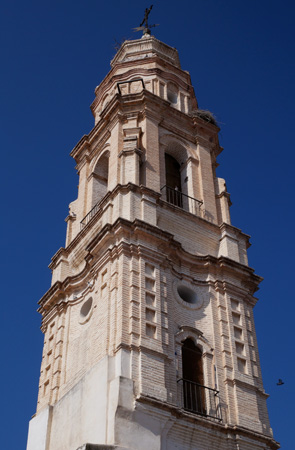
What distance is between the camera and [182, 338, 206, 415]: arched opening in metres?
19.2

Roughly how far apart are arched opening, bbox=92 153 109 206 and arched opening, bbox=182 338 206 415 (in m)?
7.65

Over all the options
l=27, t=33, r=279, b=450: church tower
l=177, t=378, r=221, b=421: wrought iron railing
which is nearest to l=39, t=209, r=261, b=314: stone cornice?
l=27, t=33, r=279, b=450: church tower

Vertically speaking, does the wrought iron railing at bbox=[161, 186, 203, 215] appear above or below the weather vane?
Result: below

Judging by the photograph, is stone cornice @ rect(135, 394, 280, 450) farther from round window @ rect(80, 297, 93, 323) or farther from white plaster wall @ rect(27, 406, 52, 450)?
round window @ rect(80, 297, 93, 323)

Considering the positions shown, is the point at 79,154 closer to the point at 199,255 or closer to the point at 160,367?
the point at 199,255

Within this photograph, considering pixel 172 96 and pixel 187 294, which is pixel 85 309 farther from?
pixel 172 96

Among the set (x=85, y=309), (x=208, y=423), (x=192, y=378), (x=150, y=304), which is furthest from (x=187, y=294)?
(x=208, y=423)

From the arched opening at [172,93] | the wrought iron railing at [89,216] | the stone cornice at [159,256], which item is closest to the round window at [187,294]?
the stone cornice at [159,256]

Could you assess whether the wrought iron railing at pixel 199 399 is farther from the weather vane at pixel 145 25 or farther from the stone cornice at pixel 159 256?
the weather vane at pixel 145 25

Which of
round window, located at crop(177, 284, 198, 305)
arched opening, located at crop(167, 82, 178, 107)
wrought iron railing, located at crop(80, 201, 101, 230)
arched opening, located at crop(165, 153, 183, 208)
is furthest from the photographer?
arched opening, located at crop(167, 82, 178, 107)

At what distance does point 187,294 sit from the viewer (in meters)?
21.8

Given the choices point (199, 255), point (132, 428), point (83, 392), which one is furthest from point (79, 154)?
point (132, 428)

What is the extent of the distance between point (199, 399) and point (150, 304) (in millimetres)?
2867

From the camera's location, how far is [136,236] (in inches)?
836
